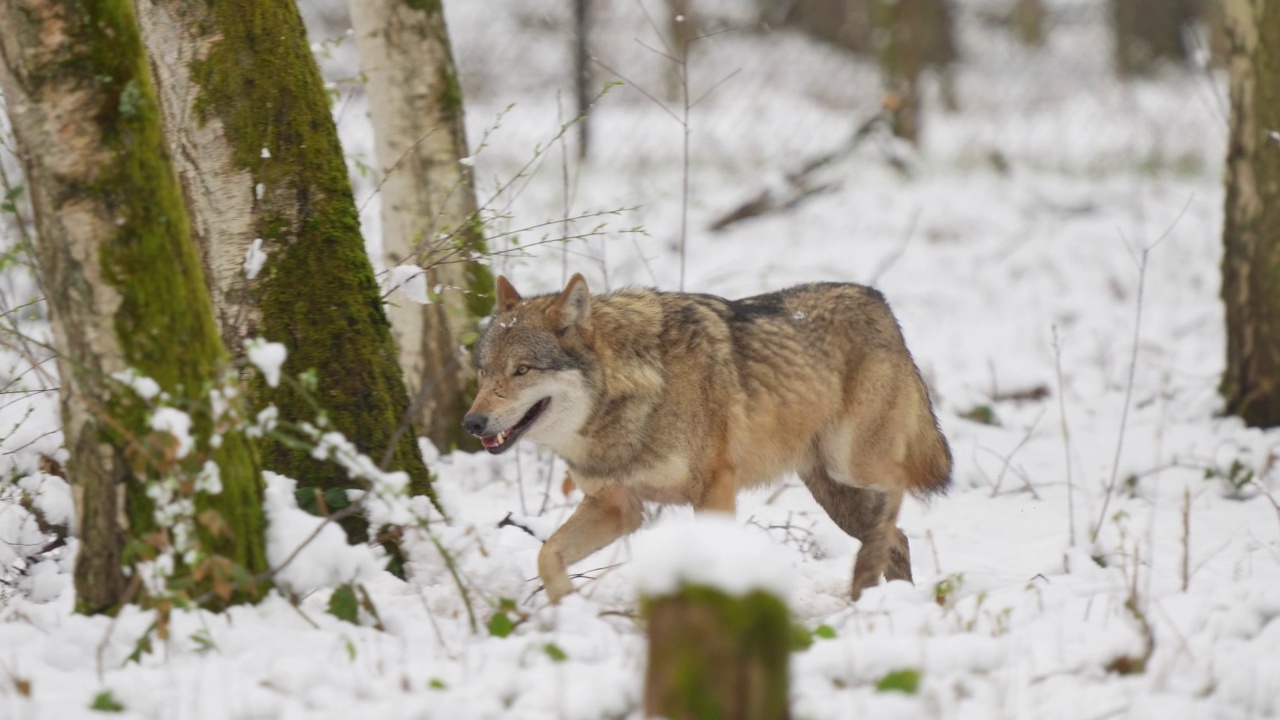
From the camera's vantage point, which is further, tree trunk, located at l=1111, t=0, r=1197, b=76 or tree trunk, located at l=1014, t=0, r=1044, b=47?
tree trunk, located at l=1014, t=0, r=1044, b=47

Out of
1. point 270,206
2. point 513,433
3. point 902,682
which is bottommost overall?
point 902,682

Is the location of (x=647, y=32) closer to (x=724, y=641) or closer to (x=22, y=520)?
(x=22, y=520)

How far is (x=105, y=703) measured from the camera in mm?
2850

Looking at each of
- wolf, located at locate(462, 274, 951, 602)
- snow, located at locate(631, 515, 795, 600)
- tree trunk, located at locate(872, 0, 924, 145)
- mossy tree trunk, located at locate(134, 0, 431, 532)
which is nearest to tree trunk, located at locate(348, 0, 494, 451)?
wolf, located at locate(462, 274, 951, 602)

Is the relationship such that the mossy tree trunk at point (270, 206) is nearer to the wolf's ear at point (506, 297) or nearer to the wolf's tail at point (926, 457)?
the wolf's ear at point (506, 297)

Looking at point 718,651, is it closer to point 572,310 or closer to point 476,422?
point 476,422

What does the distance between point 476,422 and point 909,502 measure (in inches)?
114

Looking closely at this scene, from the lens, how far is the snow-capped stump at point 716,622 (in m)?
2.32

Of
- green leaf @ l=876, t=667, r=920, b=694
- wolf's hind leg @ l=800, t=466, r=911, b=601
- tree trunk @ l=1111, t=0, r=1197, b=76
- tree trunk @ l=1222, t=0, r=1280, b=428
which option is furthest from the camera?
tree trunk @ l=1111, t=0, r=1197, b=76

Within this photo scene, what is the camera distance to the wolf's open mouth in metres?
4.65

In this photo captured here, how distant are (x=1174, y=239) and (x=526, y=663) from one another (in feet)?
37.7

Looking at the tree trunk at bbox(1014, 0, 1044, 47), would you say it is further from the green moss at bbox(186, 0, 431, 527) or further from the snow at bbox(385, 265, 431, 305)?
the green moss at bbox(186, 0, 431, 527)

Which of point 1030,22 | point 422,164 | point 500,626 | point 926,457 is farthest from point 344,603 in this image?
point 1030,22

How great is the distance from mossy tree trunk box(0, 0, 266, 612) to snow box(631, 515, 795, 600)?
51.8 inches
